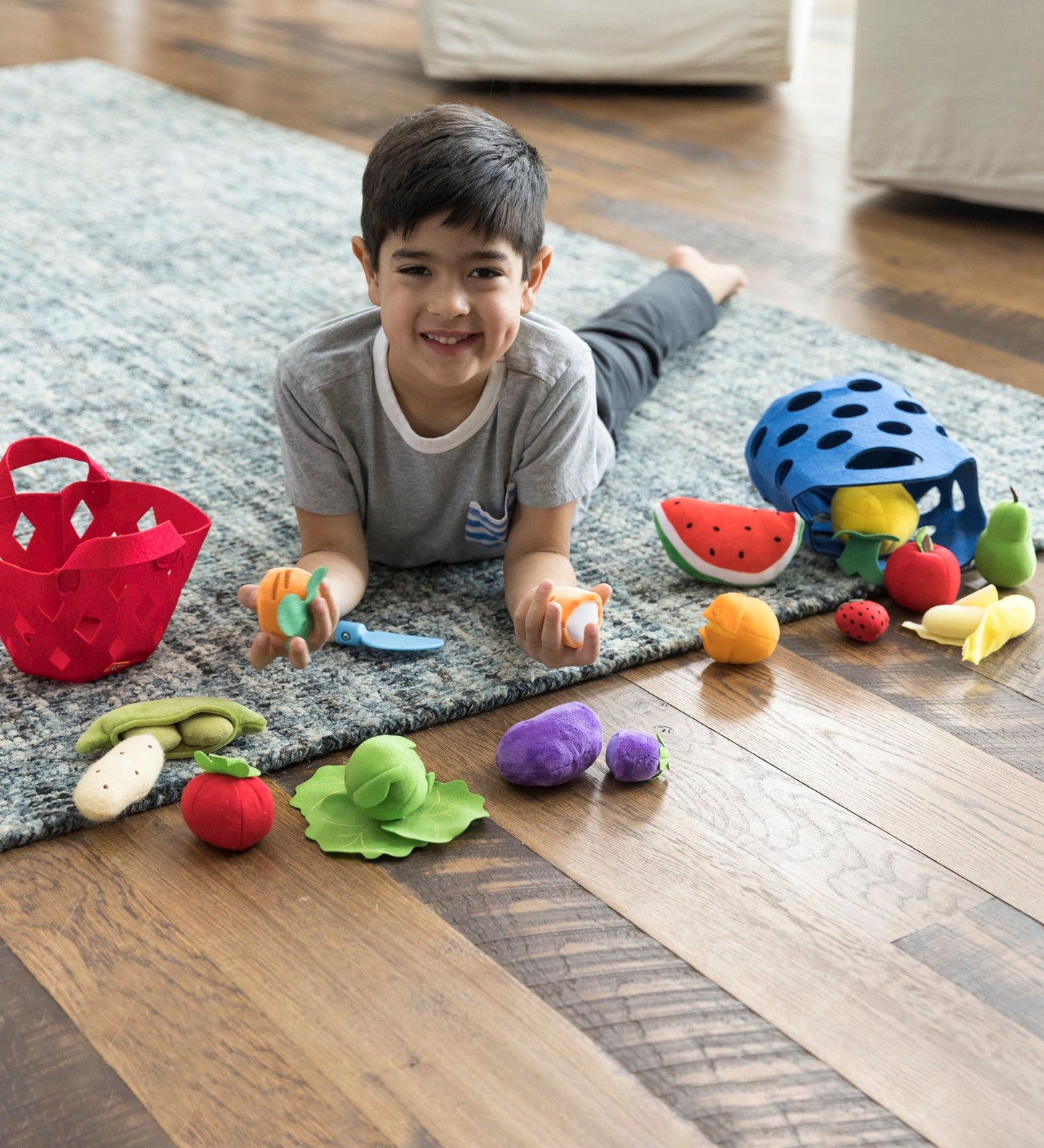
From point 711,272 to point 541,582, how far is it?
36.6 inches

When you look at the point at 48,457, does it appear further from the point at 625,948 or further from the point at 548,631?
the point at 625,948

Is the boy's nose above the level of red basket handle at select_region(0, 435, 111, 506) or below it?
above

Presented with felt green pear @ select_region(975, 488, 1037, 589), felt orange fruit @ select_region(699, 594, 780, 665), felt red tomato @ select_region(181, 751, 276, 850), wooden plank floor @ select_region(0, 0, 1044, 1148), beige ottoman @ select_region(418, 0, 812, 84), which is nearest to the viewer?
wooden plank floor @ select_region(0, 0, 1044, 1148)

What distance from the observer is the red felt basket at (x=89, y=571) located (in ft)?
3.10

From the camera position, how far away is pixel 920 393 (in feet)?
5.10

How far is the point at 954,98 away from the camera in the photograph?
2.10 meters

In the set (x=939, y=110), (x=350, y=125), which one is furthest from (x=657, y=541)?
(x=350, y=125)

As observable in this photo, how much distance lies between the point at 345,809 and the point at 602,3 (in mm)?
2450

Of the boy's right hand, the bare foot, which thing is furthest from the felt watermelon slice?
the bare foot

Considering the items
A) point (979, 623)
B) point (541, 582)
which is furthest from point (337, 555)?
point (979, 623)

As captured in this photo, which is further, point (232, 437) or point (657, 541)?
point (232, 437)

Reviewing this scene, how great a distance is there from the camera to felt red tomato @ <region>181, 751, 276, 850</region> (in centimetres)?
84

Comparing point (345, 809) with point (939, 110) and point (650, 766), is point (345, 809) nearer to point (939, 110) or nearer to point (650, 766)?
point (650, 766)

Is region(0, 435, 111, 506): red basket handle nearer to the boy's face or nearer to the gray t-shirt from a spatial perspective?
the gray t-shirt
